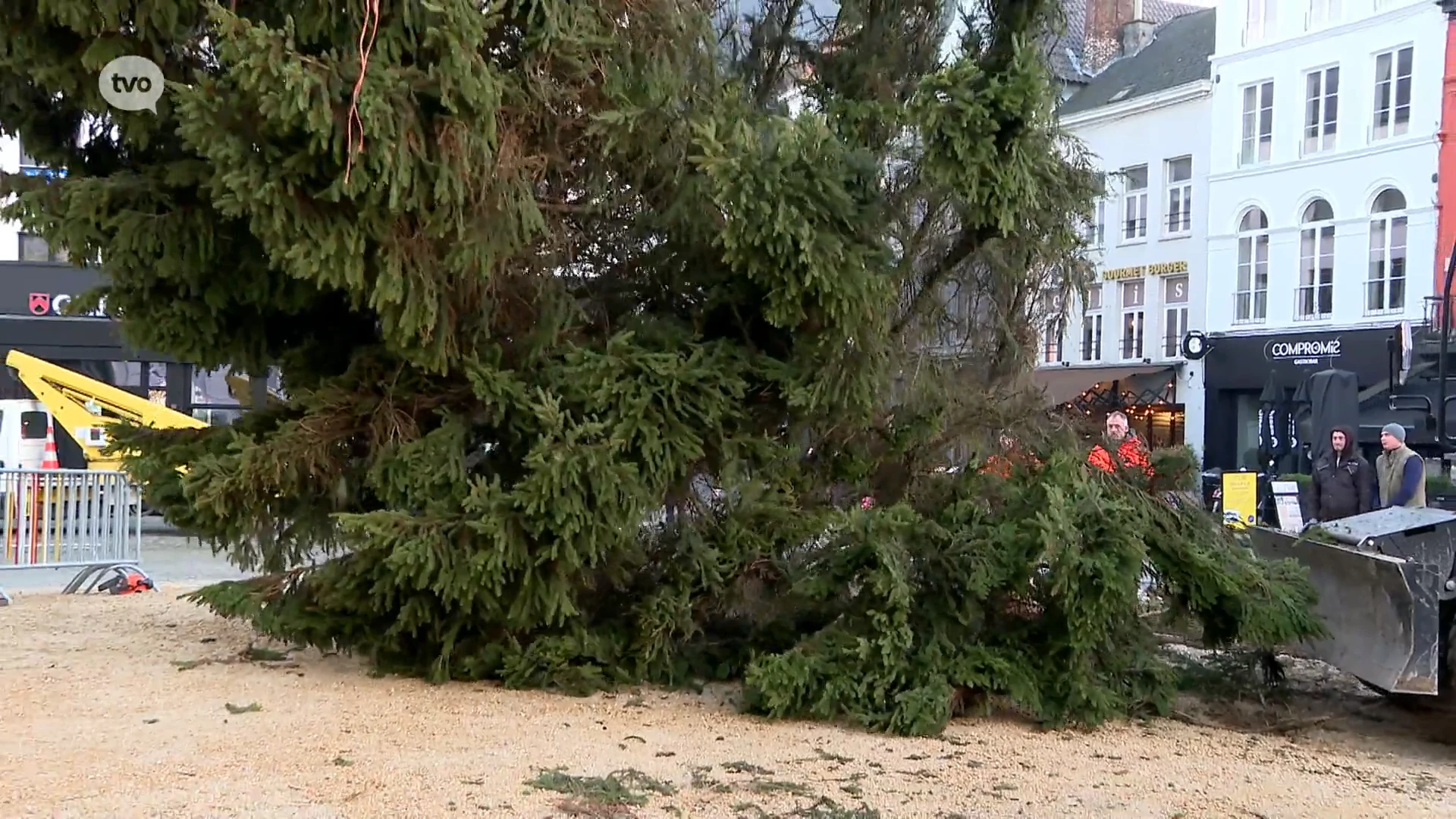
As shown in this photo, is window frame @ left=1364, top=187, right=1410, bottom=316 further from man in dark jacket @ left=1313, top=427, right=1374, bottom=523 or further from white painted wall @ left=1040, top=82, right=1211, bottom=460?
man in dark jacket @ left=1313, top=427, right=1374, bottom=523

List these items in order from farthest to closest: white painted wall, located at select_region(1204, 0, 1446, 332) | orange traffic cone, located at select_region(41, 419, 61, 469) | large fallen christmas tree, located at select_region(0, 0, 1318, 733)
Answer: white painted wall, located at select_region(1204, 0, 1446, 332) < orange traffic cone, located at select_region(41, 419, 61, 469) < large fallen christmas tree, located at select_region(0, 0, 1318, 733)

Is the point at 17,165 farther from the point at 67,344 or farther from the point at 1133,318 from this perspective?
the point at 1133,318

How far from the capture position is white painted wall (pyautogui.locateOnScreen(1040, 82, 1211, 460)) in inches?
1248

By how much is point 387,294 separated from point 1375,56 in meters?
27.8

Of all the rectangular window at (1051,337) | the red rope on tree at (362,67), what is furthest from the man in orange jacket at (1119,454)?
the red rope on tree at (362,67)

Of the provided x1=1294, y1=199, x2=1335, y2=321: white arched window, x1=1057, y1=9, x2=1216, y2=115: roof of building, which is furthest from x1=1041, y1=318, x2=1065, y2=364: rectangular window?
x1=1057, y1=9, x2=1216, y2=115: roof of building

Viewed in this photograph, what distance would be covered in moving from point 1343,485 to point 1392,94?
20482 millimetres

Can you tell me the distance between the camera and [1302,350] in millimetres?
28859

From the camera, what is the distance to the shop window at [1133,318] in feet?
109

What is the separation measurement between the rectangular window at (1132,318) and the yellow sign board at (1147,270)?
0.22 meters

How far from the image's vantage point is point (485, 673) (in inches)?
252

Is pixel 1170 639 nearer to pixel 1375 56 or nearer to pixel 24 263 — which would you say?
pixel 24 263

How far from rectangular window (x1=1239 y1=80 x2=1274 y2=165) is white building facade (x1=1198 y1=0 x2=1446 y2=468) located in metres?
0.03

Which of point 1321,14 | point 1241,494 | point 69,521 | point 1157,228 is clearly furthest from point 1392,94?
point 69,521
